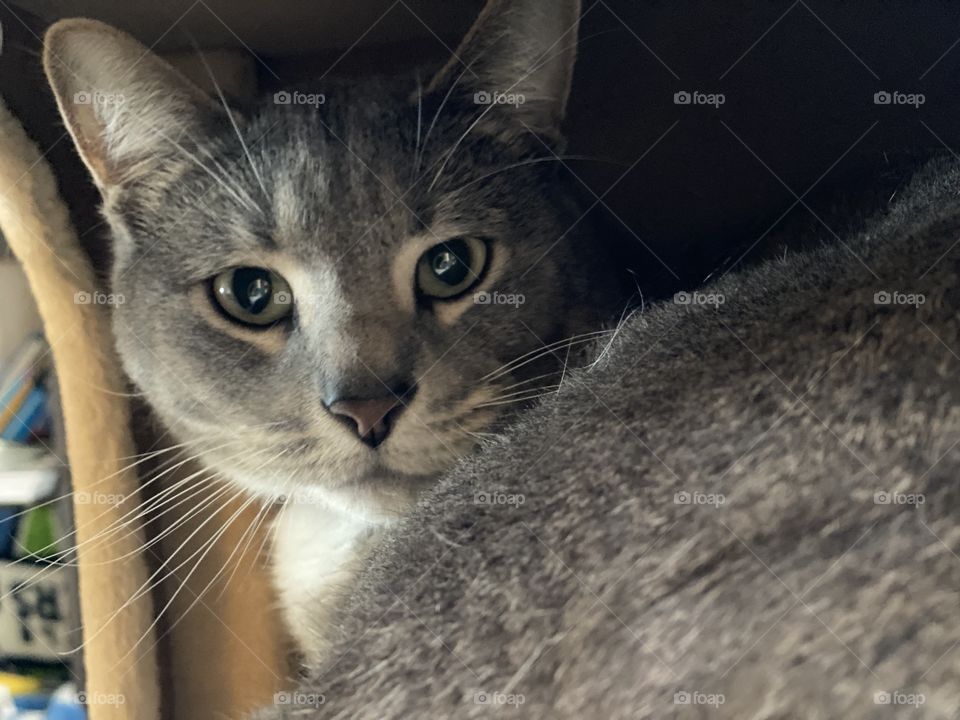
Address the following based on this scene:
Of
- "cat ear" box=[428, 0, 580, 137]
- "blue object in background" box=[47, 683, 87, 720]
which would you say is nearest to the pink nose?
"cat ear" box=[428, 0, 580, 137]

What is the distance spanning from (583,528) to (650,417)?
0.10 meters

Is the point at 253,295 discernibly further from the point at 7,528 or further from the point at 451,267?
the point at 7,528

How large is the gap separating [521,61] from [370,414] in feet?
1.45

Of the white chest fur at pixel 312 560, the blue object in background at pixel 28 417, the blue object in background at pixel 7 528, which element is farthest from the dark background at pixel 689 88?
the white chest fur at pixel 312 560

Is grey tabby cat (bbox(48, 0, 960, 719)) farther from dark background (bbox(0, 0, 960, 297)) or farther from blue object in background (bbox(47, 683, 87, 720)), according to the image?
blue object in background (bbox(47, 683, 87, 720))

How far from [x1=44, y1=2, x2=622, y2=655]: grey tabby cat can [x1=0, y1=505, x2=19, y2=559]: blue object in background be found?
0.20m

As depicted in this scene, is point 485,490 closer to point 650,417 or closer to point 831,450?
point 650,417

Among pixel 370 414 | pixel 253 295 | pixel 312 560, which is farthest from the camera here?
pixel 312 560

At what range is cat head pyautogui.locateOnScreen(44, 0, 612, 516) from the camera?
31.3 inches

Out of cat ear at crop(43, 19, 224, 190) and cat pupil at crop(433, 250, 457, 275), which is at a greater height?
cat ear at crop(43, 19, 224, 190)

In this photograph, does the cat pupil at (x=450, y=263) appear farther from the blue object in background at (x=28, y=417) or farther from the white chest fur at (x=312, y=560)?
the blue object in background at (x=28, y=417)

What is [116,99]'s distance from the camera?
88 cm

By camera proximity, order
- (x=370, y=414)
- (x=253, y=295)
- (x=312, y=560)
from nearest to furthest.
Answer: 1. (x=370, y=414)
2. (x=253, y=295)
3. (x=312, y=560)

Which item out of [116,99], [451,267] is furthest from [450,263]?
[116,99]
